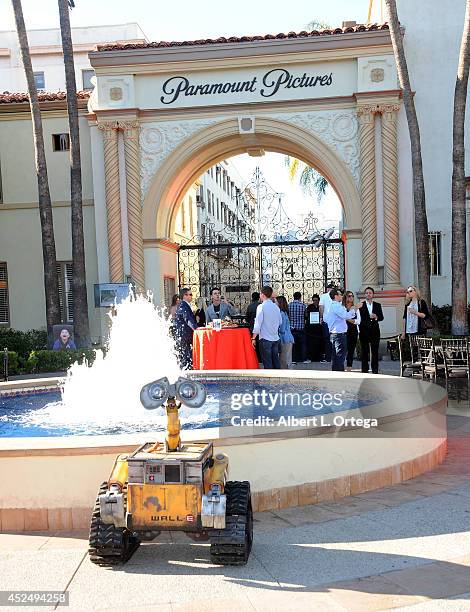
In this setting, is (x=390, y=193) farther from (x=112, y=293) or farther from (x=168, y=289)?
(x=112, y=293)

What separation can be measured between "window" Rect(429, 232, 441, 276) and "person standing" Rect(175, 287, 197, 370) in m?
7.55

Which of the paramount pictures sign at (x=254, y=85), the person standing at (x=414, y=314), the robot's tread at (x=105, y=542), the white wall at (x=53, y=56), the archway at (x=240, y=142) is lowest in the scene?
the robot's tread at (x=105, y=542)

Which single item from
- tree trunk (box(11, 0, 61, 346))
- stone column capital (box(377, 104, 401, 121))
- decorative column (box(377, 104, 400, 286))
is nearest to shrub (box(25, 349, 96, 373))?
tree trunk (box(11, 0, 61, 346))

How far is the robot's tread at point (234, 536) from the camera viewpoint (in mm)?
4648

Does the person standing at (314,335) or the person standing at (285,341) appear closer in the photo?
the person standing at (285,341)

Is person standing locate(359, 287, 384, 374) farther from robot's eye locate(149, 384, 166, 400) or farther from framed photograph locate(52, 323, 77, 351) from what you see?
robot's eye locate(149, 384, 166, 400)

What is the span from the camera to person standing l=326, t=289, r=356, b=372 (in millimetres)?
12289

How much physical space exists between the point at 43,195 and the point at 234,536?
47.7 ft

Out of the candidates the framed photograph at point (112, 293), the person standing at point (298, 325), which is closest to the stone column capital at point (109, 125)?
the framed photograph at point (112, 293)

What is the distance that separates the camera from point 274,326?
12594mm

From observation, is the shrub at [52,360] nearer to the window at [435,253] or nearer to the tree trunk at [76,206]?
the tree trunk at [76,206]

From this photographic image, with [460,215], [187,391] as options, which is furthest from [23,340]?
[187,391]

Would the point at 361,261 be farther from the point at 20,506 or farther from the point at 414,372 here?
the point at 20,506

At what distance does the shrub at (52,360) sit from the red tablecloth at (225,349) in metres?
4.10
